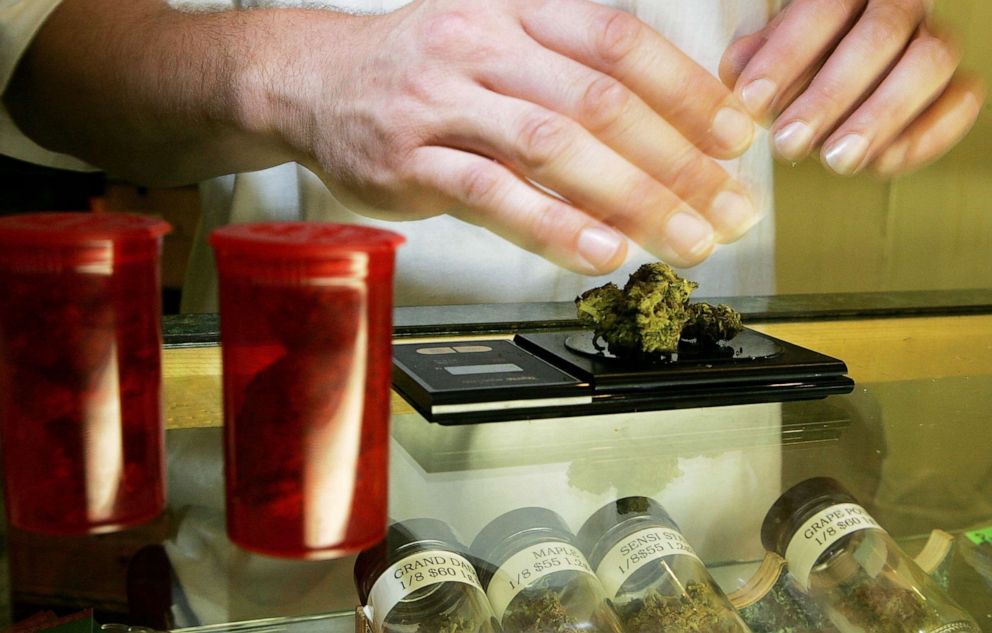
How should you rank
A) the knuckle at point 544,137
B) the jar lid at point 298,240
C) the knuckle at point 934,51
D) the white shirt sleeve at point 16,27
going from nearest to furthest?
1. the jar lid at point 298,240
2. the knuckle at point 544,137
3. the white shirt sleeve at point 16,27
4. the knuckle at point 934,51

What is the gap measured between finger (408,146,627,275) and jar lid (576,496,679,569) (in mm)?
182

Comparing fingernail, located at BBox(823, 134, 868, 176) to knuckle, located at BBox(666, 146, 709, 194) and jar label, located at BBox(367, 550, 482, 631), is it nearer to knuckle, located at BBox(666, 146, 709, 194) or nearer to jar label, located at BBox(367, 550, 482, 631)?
knuckle, located at BBox(666, 146, 709, 194)

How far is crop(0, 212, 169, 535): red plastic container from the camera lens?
448 mm

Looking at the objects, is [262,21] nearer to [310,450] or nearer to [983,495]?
[310,450]

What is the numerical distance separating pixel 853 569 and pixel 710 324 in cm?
27

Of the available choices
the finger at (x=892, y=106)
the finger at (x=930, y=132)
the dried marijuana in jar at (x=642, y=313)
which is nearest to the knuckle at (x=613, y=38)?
the dried marijuana in jar at (x=642, y=313)

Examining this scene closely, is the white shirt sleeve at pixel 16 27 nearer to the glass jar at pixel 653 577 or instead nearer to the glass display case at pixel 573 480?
the glass display case at pixel 573 480

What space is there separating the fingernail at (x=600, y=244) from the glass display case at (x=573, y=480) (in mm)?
145

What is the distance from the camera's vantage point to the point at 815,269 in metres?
1.59

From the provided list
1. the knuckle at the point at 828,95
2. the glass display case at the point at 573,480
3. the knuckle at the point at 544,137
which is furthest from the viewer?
the knuckle at the point at 828,95

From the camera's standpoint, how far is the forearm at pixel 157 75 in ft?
2.81

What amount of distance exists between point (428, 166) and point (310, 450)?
0.37 m

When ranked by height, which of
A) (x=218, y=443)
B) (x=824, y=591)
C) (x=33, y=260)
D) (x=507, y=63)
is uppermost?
(x=507, y=63)

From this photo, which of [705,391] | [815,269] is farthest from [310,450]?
[815,269]
